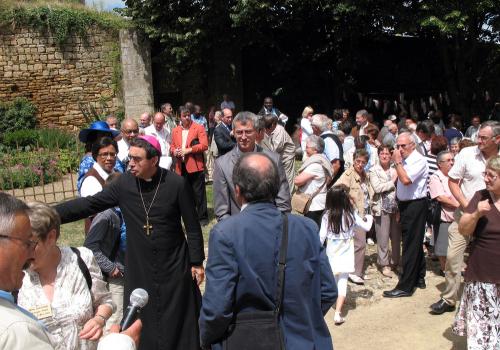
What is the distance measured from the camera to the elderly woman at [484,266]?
417 cm

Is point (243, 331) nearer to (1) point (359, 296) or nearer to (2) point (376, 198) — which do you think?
(1) point (359, 296)

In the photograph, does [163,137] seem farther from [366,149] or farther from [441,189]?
[441,189]

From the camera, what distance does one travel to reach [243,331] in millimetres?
2680

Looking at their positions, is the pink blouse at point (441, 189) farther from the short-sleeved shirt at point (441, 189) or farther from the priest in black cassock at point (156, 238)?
the priest in black cassock at point (156, 238)

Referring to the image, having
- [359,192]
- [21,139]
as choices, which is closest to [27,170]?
[21,139]

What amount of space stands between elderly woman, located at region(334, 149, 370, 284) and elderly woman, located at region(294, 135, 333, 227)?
0.26 metres

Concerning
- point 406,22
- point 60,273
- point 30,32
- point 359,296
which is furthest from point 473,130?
point 30,32

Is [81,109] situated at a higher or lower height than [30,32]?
lower

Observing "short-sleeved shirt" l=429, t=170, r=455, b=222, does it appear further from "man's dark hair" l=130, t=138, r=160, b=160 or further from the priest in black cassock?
"man's dark hair" l=130, t=138, r=160, b=160

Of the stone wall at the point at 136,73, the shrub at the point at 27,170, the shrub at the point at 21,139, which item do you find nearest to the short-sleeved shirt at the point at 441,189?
the shrub at the point at 27,170

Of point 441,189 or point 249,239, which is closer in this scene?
point 249,239

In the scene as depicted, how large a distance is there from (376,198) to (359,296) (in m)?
1.24

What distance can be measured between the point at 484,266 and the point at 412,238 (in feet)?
6.05

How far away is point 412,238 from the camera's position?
609 cm
